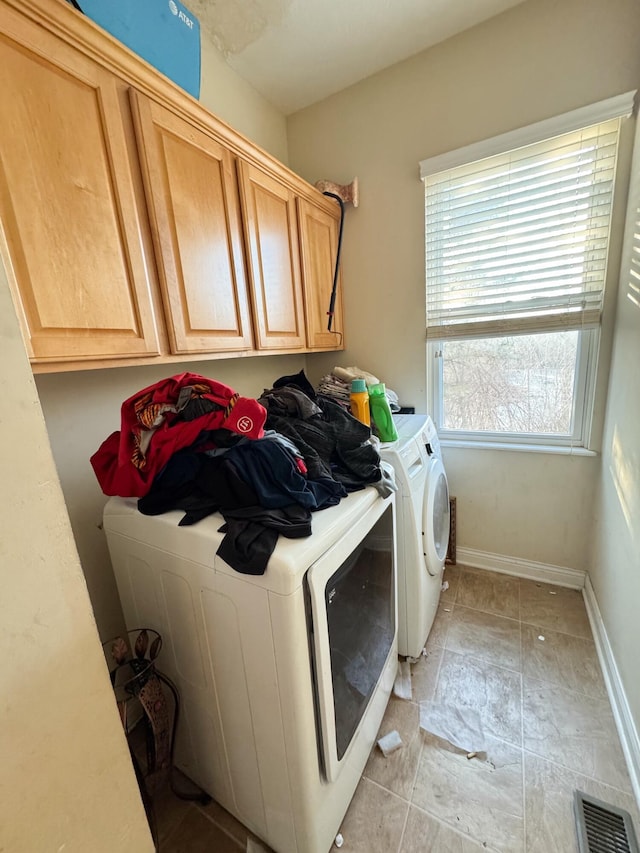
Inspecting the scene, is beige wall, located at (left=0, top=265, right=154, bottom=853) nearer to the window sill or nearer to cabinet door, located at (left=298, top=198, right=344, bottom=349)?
cabinet door, located at (left=298, top=198, right=344, bottom=349)

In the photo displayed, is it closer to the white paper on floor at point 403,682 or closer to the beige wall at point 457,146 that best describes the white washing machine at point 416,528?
the white paper on floor at point 403,682

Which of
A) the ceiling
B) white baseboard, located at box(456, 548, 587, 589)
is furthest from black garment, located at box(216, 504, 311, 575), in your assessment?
the ceiling

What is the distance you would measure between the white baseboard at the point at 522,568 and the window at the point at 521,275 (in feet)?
2.40

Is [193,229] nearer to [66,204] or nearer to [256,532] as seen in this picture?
[66,204]

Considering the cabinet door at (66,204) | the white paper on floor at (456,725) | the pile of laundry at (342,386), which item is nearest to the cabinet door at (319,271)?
Result: the pile of laundry at (342,386)

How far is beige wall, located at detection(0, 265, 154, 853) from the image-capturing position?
1.62ft

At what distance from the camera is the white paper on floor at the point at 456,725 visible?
3.98 feet

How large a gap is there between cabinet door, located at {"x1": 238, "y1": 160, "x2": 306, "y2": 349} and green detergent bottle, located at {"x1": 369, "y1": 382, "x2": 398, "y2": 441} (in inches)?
21.5

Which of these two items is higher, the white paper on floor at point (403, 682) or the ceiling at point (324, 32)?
the ceiling at point (324, 32)

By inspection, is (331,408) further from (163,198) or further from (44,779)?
(44,779)

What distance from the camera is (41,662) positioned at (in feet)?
1.74


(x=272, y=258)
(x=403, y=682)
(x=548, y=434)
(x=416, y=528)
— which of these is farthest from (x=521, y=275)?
(x=403, y=682)

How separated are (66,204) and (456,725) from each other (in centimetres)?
211

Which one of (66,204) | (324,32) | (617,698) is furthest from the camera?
(324,32)
